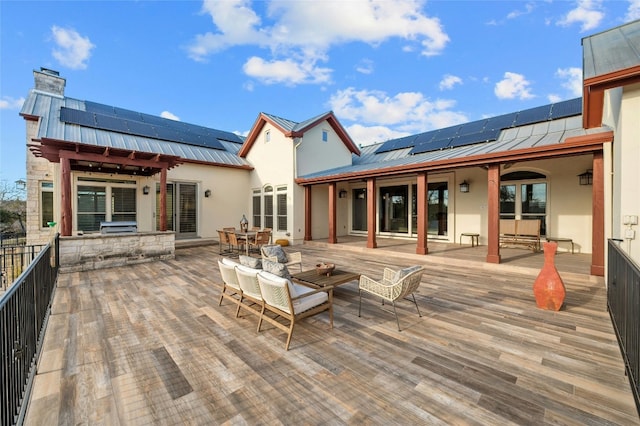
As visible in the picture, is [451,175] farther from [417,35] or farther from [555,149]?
[417,35]

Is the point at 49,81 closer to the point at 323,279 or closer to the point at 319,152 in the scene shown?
the point at 319,152

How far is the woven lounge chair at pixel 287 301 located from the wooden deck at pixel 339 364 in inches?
10.7

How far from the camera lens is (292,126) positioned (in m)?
12.4

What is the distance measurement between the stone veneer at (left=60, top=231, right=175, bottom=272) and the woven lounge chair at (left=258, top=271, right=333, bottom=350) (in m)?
6.20

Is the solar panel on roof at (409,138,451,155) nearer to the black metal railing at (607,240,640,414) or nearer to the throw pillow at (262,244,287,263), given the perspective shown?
the throw pillow at (262,244,287,263)

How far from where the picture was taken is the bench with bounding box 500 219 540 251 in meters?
8.37

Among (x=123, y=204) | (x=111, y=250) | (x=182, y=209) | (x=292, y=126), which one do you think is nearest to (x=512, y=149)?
(x=292, y=126)

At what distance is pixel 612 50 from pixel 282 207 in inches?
410

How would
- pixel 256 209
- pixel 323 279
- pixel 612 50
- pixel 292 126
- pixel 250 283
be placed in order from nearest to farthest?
pixel 250 283 < pixel 612 50 < pixel 323 279 < pixel 292 126 < pixel 256 209

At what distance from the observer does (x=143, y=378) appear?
97.9 inches

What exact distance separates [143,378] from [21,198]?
27.0m

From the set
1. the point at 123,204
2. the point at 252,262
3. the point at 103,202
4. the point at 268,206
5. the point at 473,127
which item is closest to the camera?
the point at 252,262

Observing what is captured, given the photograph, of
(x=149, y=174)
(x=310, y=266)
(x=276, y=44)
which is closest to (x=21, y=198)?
(x=149, y=174)

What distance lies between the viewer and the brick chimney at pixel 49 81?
36.8ft
